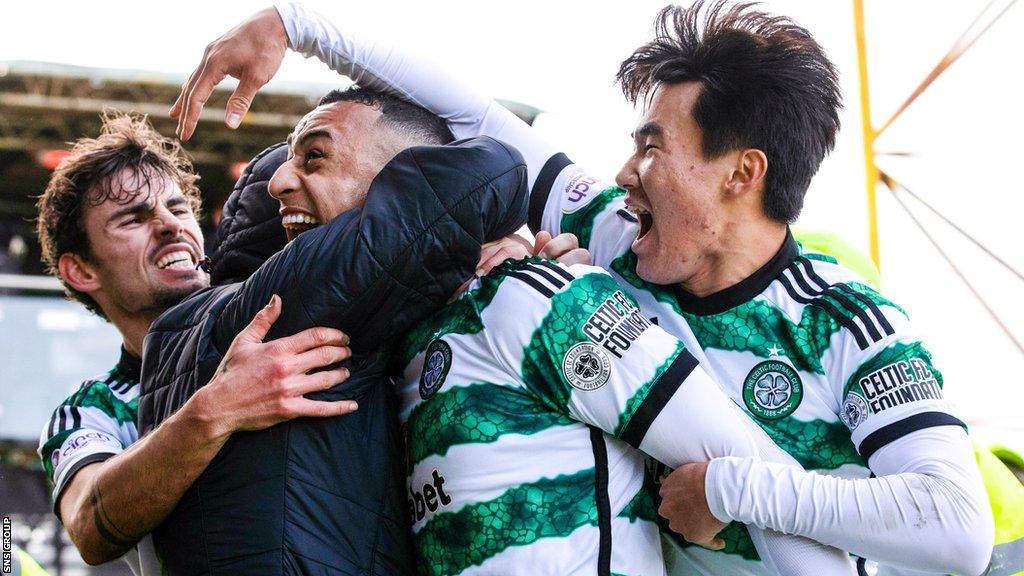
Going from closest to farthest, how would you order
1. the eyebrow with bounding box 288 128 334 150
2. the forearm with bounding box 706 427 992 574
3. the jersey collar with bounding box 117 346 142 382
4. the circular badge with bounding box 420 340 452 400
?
the forearm with bounding box 706 427 992 574, the circular badge with bounding box 420 340 452 400, the eyebrow with bounding box 288 128 334 150, the jersey collar with bounding box 117 346 142 382

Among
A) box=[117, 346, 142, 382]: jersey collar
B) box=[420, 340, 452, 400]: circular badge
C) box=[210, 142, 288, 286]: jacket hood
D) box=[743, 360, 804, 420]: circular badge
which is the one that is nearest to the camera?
box=[420, 340, 452, 400]: circular badge

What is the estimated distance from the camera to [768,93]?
187 cm

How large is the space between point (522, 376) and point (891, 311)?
62 centimetres

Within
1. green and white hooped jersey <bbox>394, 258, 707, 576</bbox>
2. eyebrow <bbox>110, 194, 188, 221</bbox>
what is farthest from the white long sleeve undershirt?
eyebrow <bbox>110, 194, 188, 221</bbox>

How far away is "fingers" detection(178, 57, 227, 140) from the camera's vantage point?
1.91 m

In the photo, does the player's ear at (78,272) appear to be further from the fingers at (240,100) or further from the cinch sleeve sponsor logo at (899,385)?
the cinch sleeve sponsor logo at (899,385)

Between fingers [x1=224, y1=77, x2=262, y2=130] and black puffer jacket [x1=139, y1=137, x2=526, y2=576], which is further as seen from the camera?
fingers [x1=224, y1=77, x2=262, y2=130]

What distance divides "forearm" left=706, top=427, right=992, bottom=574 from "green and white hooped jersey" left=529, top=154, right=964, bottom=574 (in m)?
0.10

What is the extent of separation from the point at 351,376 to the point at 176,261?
1346mm

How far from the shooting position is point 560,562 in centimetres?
149

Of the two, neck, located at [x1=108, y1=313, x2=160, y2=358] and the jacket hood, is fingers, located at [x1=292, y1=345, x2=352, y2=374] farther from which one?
neck, located at [x1=108, y1=313, x2=160, y2=358]

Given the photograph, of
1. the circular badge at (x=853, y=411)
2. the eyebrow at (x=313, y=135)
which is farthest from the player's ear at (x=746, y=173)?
the eyebrow at (x=313, y=135)

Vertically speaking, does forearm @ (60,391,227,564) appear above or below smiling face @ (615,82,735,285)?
below

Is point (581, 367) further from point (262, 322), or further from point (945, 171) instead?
point (945, 171)
